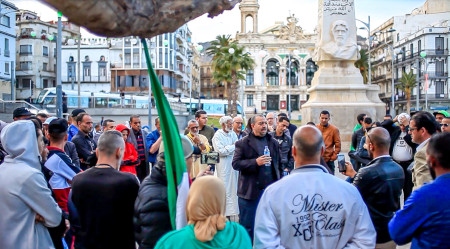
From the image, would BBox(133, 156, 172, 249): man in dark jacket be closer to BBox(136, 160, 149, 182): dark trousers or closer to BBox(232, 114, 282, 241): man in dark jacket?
BBox(232, 114, 282, 241): man in dark jacket

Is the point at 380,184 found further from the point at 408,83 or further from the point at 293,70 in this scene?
the point at 293,70

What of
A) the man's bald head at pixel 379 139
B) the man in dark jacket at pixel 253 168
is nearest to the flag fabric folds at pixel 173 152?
the man's bald head at pixel 379 139

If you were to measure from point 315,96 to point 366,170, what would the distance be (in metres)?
15.8

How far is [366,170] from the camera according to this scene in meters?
4.76

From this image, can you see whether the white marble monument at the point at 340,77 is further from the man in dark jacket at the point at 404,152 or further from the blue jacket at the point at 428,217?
the blue jacket at the point at 428,217

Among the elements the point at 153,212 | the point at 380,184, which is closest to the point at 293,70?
the point at 380,184

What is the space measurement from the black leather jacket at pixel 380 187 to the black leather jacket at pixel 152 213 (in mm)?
1947

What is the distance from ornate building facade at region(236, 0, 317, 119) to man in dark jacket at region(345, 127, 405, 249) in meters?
95.3

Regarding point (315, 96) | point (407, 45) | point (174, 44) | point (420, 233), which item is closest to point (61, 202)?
point (420, 233)

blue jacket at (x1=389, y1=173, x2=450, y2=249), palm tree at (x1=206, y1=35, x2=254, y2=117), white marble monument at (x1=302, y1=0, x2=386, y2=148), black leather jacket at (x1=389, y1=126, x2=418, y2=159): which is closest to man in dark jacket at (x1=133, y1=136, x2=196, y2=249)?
blue jacket at (x1=389, y1=173, x2=450, y2=249)

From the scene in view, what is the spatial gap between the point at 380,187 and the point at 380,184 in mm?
26

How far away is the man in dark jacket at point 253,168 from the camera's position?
712cm

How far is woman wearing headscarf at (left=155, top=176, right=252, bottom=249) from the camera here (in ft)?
9.39

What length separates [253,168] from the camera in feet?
23.4
